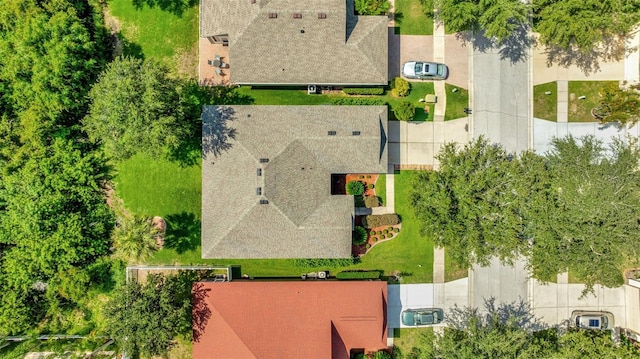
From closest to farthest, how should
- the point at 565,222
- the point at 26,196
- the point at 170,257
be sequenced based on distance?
the point at 565,222 < the point at 26,196 < the point at 170,257

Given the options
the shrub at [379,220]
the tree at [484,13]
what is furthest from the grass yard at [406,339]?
the tree at [484,13]

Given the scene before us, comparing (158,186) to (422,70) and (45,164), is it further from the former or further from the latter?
(422,70)

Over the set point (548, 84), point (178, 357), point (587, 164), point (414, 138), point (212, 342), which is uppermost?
point (548, 84)

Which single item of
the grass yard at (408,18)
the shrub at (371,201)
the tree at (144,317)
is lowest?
the tree at (144,317)

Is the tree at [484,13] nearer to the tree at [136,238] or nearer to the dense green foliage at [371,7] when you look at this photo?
the dense green foliage at [371,7]

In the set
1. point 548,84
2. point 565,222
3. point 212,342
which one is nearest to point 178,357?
point 212,342

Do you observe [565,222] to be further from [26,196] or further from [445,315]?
[26,196]

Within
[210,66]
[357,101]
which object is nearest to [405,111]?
[357,101]
